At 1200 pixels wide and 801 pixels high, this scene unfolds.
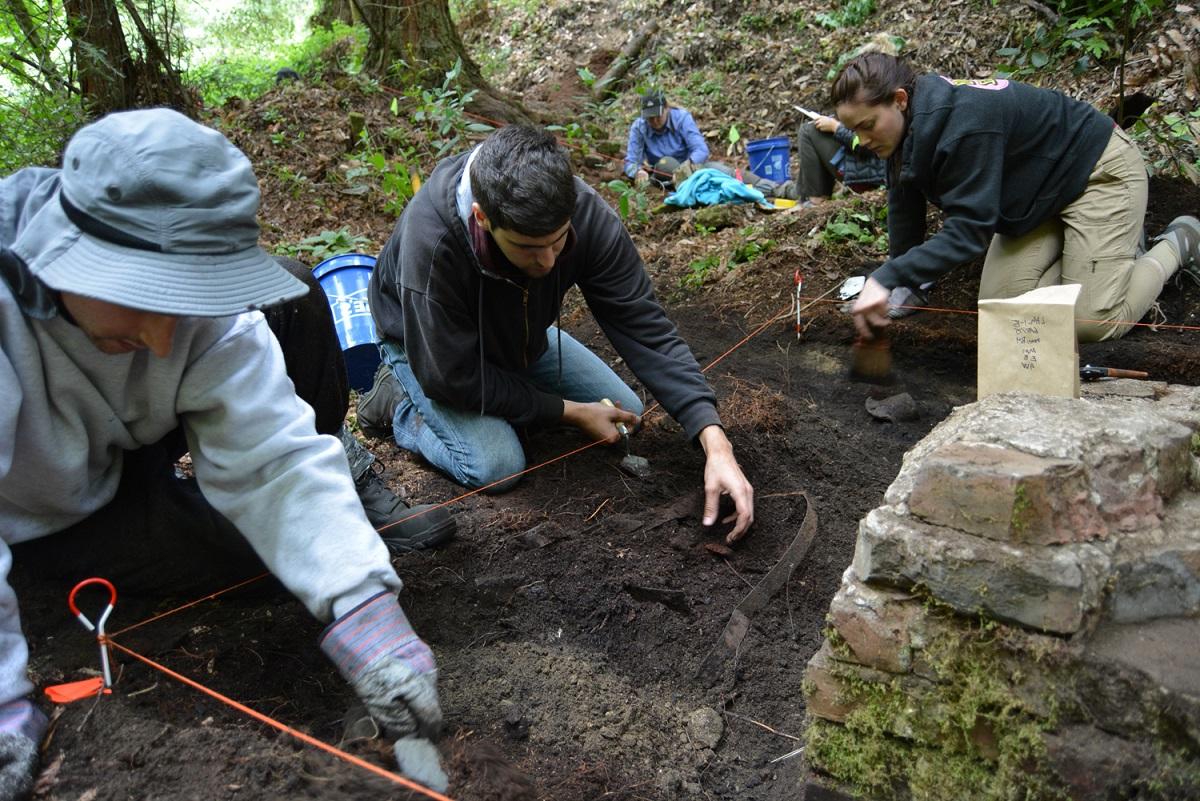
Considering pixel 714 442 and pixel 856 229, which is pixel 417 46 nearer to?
pixel 856 229

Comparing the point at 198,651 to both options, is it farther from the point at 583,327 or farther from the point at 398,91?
the point at 398,91

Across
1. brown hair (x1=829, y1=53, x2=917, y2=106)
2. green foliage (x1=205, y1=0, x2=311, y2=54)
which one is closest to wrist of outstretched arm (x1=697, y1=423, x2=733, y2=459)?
brown hair (x1=829, y1=53, x2=917, y2=106)

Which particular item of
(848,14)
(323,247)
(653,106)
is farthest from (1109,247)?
(848,14)

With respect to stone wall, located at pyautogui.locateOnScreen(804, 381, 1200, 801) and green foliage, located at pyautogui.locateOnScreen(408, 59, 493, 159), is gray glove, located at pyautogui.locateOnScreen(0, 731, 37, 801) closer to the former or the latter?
stone wall, located at pyautogui.locateOnScreen(804, 381, 1200, 801)

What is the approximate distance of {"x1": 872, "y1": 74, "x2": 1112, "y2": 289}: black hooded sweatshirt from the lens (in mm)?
3328

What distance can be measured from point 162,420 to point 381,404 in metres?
1.57

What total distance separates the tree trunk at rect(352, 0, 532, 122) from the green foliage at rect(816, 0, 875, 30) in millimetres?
3674

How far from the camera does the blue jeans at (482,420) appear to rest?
2996 mm

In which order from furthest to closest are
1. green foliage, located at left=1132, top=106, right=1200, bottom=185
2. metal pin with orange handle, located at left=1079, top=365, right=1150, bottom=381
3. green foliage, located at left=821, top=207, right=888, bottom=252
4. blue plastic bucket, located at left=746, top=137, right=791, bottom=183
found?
blue plastic bucket, located at left=746, top=137, right=791, bottom=183
green foliage, located at left=821, top=207, right=888, bottom=252
green foliage, located at left=1132, top=106, right=1200, bottom=185
metal pin with orange handle, located at left=1079, top=365, right=1150, bottom=381

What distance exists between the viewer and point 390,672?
5.08 ft

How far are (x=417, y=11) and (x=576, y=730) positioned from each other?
6841 mm

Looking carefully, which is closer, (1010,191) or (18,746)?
(18,746)

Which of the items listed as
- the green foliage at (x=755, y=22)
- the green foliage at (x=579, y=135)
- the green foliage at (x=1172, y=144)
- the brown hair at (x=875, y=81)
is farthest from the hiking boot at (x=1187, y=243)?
the green foliage at (x=755, y=22)

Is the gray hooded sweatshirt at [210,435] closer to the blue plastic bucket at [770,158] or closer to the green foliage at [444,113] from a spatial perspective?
the green foliage at [444,113]
